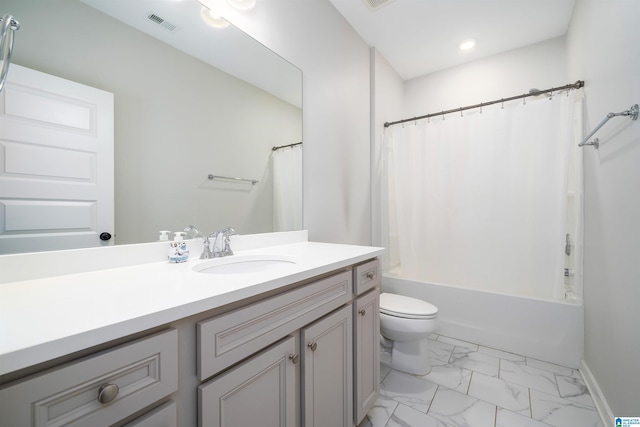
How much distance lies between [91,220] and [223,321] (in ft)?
2.04

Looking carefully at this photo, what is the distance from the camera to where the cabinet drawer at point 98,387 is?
1.22 feet

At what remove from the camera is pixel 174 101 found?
3.54 feet

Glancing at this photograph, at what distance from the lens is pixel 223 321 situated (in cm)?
63

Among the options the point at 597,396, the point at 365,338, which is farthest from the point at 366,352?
the point at 597,396

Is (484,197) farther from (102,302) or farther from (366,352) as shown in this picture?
(102,302)

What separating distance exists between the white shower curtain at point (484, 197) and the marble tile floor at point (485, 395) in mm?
520

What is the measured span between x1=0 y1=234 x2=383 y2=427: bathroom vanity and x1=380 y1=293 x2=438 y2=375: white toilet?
1.92 feet

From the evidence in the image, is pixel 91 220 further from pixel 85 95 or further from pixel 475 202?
pixel 475 202

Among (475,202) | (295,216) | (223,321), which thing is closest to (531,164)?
(475,202)

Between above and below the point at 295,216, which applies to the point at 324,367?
below

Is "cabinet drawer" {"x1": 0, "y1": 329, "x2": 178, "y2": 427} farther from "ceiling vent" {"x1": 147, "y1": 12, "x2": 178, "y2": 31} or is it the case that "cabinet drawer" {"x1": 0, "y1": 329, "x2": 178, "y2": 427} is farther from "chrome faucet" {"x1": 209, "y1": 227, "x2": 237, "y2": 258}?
"ceiling vent" {"x1": 147, "y1": 12, "x2": 178, "y2": 31}

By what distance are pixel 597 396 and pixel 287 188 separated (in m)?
2.01

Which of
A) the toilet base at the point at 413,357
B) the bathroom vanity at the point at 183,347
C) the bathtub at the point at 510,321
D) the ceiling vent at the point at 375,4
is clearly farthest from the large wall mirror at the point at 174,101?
the bathtub at the point at 510,321

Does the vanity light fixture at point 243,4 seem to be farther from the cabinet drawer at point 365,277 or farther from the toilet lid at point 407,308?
the toilet lid at point 407,308
